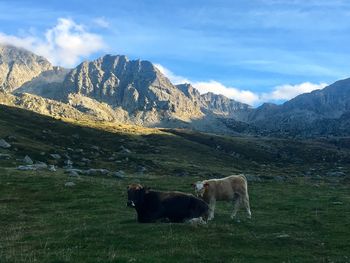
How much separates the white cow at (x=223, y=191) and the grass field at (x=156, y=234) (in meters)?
1.04

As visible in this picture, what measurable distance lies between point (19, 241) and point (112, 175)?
48.3 m

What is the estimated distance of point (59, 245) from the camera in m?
21.3

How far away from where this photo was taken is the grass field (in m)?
19.4

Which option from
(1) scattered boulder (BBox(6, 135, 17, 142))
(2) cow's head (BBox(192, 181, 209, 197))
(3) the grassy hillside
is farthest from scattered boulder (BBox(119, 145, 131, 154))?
(2) cow's head (BBox(192, 181, 209, 197))

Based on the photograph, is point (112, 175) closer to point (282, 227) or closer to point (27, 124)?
point (282, 227)

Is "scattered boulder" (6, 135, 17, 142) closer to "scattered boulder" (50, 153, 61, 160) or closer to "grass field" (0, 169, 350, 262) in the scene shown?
"scattered boulder" (50, 153, 61, 160)

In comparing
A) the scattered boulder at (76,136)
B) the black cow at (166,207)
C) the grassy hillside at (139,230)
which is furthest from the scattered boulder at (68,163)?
the black cow at (166,207)

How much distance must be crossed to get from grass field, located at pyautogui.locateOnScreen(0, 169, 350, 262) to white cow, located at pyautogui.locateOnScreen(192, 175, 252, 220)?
3.41 ft

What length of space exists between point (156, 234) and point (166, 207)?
157 inches

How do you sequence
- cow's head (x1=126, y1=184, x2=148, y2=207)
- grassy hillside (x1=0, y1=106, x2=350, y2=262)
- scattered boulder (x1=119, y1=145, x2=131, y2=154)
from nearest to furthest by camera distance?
grassy hillside (x1=0, y1=106, x2=350, y2=262) < cow's head (x1=126, y1=184, x2=148, y2=207) < scattered boulder (x1=119, y1=145, x2=131, y2=154)

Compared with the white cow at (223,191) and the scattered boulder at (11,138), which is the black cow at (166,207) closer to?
the white cow at (223,191)

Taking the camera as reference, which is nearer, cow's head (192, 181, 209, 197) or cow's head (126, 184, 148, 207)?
cow's head (126, 184, 148, 207)

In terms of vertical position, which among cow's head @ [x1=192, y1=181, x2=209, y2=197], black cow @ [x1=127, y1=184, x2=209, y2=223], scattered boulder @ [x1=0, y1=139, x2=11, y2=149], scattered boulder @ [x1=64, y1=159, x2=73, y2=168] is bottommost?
scattered boulder @ [x1=64, y1=159, x2=73, y2=168]

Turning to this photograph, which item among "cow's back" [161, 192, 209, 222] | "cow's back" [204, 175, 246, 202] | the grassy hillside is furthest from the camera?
"cow's back" [204, 175, 246, 202]
